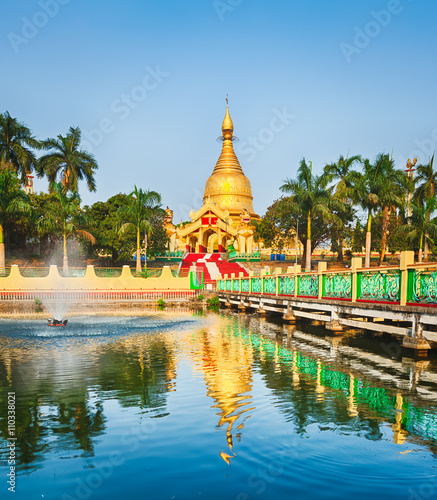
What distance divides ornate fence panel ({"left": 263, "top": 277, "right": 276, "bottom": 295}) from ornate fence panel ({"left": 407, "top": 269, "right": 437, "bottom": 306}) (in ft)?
34.5

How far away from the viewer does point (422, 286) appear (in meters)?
10.0

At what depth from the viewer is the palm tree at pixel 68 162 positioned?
4497 cm

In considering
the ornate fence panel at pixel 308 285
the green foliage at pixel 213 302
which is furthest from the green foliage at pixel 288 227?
the ornate fence panel at pixel 308 285

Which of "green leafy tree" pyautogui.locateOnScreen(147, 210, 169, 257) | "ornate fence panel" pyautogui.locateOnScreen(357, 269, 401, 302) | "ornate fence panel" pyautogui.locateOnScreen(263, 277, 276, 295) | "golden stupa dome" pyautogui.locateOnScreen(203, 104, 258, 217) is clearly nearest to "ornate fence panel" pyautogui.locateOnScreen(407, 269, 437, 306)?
"ornate fence panel" pyautogui.locateOnScreen(357, 269, 401, 302)

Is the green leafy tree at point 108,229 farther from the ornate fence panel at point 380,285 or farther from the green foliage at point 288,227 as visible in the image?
the ornate fence panel at point 380,285

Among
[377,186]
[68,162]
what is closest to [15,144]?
[68,162]

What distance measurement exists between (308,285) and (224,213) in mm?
49380

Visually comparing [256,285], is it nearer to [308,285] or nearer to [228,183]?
[308,285]

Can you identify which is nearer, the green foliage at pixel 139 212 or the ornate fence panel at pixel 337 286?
the ornate fence panel at pixel 337 286

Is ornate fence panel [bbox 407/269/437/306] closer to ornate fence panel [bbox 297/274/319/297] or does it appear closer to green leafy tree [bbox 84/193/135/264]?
ornate fence panel [bbox 297/274/319/297]

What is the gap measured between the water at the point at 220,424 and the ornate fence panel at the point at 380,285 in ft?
4.95

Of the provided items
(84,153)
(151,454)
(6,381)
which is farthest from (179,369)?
(84,153)

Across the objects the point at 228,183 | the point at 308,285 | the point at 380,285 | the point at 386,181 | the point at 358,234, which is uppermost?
the point at 228,183

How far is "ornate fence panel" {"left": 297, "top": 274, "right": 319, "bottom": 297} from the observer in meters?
16.1
